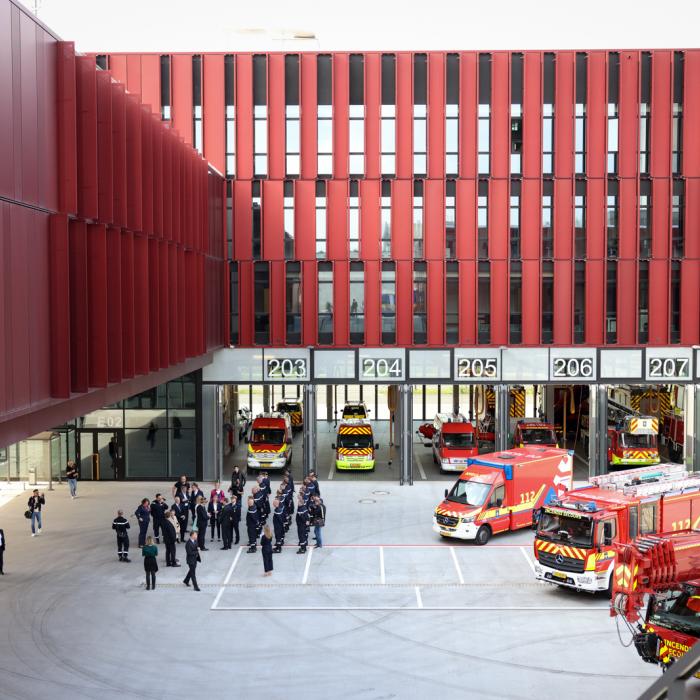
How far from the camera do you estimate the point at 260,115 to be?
3612 centimetres

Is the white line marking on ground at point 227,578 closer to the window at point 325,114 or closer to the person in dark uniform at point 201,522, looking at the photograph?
the person in dark uniform at point 201,522

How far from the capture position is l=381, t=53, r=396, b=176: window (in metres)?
35.7

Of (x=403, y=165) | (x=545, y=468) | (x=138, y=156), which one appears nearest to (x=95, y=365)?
(x=138, y=156)

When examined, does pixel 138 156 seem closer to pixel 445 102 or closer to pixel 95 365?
pixel 95 365

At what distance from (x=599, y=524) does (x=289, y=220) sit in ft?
65.8

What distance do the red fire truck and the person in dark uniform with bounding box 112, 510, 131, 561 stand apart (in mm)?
8791

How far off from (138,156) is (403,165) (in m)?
15.2

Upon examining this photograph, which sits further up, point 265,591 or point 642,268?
point 642,268

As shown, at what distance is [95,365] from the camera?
63.5ft

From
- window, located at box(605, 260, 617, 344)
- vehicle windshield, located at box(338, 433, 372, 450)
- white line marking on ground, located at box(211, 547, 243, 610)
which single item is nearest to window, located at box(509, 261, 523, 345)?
window, located at box(605, 260, 617, 344)

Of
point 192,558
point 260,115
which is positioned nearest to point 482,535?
point 192,558

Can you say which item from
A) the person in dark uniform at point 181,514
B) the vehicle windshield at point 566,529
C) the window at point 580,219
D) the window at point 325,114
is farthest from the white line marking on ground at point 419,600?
the window at point 325,114

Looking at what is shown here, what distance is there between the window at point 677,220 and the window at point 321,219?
45.6ft

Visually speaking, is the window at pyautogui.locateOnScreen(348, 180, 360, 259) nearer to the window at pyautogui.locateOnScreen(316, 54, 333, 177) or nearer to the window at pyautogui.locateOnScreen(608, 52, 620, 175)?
the window at pyautogui.locateOnScreen(316, 54, 333, 177)
